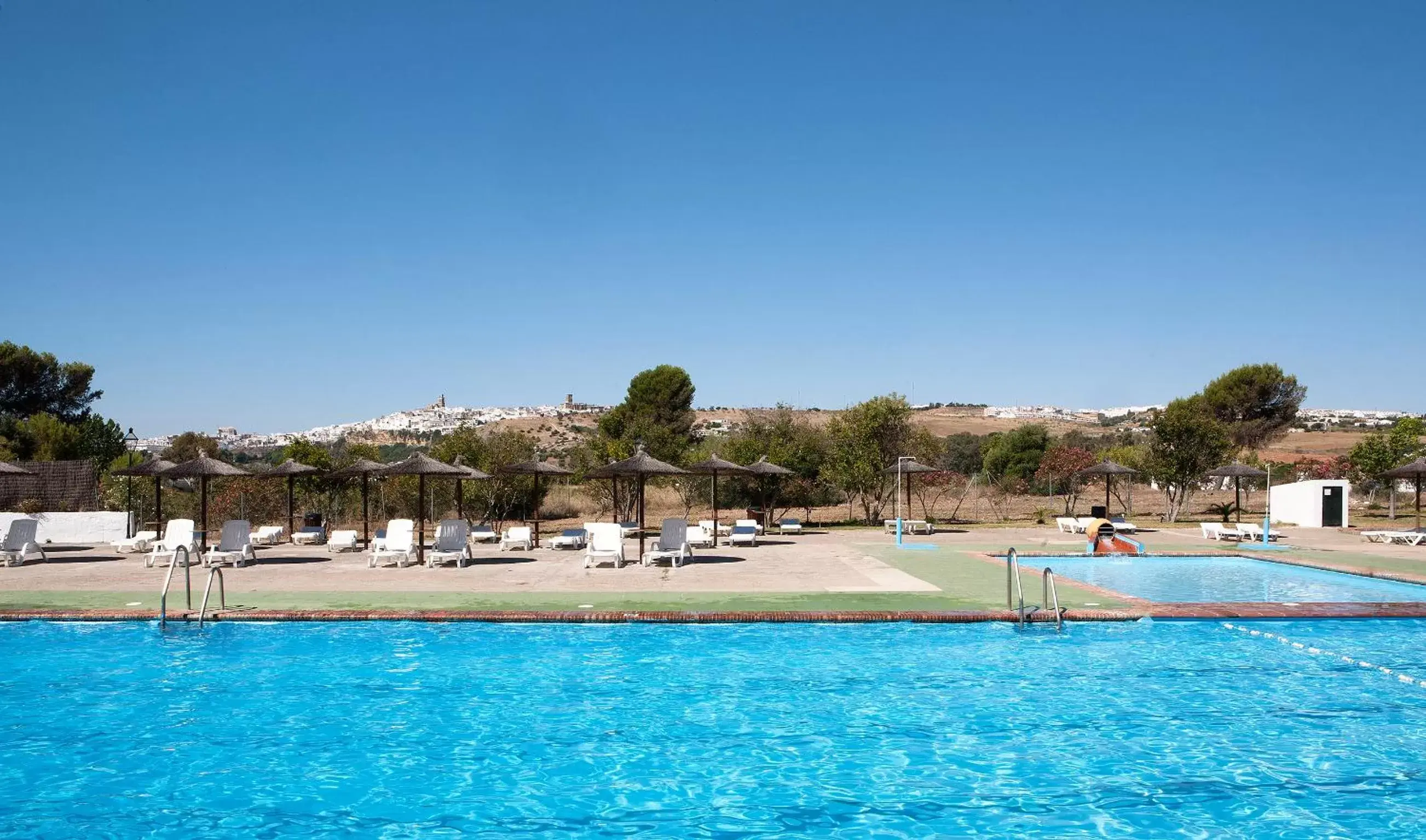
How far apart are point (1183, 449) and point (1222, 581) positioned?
54.2 ft

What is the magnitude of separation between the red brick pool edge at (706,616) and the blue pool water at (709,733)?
0.20m

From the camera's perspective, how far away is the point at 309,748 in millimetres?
7688

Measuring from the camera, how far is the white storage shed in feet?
94.2

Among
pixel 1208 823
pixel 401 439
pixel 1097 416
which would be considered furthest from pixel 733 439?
pixel 1097 416

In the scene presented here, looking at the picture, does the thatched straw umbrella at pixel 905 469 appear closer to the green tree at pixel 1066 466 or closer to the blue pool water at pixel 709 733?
the green tree at pixel 1066 466

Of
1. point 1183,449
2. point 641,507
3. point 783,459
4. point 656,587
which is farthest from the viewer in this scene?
point 1183,449

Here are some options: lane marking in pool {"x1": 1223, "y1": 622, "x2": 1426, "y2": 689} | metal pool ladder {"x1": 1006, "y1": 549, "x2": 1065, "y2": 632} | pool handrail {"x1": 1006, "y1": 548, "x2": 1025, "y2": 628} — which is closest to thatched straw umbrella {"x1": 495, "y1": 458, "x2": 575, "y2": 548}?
pool handrail {"x1": 1006, "y1": 548, "x2": 1025, "y2": 628}

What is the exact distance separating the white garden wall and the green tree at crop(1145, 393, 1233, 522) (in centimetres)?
2852

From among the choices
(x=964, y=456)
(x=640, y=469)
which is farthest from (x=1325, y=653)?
(x=964, y=456)

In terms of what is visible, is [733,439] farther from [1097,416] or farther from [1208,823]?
[1097,416]

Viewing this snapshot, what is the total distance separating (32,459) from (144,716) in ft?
103

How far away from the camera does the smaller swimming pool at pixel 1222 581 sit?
45.1ft

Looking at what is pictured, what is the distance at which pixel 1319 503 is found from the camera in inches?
1140

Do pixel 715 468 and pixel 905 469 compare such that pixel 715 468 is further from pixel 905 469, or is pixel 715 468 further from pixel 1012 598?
pixel 1012 598
